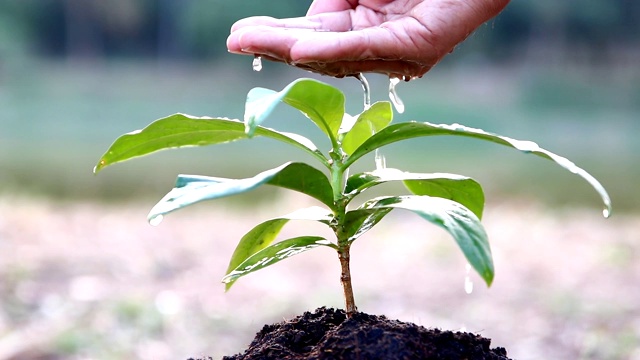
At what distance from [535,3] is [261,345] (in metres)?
20.5

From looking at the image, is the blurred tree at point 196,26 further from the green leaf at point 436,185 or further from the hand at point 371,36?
the green leaf at point 436,185

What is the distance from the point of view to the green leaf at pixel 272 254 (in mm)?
1025

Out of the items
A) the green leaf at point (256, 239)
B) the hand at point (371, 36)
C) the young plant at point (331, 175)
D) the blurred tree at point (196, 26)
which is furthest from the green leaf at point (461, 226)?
the blurred tree at point (196, 26)

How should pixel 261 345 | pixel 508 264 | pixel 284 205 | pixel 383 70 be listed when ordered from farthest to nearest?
pixel 284 205 < pixel 508 264 < pixel 383 70 < pixel 261 345

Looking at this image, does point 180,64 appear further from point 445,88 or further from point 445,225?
point 445,225

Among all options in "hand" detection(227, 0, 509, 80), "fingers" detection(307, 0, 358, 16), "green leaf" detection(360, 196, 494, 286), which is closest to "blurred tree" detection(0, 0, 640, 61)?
"fingers" detection(307, 0, 358, 16)

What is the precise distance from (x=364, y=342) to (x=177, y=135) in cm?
37

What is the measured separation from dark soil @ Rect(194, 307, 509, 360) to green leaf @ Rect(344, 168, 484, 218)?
179mm

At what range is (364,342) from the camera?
931 millimetres

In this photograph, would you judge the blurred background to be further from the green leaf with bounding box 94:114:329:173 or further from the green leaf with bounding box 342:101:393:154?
the green leaf with bounding box 94:114:329:173

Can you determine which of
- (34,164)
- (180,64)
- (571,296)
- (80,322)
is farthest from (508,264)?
(180,64)

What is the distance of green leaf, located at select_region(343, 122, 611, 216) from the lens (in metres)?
0.90

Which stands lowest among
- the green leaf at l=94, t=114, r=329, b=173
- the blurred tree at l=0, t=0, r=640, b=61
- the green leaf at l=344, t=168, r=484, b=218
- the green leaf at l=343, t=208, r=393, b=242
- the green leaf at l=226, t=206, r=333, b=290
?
the green leaf at l=343, t=208, r=393, b=242

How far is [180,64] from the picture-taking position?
19.6 meters
